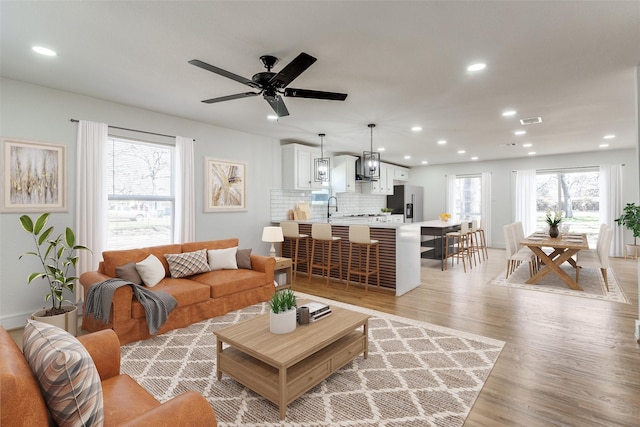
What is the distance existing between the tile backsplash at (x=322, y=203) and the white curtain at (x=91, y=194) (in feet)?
9.35

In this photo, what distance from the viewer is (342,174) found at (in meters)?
7.43

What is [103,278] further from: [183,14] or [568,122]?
[568,122]

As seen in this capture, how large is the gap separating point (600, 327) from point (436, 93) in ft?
10.2

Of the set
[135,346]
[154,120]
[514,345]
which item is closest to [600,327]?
[514,345]

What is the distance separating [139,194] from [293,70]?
126 inches

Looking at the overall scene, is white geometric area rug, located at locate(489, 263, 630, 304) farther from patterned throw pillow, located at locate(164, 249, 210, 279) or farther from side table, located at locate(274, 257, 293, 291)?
patterned throw pillow, located at locate(164, 249, 210, 279)

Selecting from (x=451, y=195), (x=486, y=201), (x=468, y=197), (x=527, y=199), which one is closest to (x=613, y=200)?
(x=527, y=199)

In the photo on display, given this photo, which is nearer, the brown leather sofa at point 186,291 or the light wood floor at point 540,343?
the light wood floor at point 540,343

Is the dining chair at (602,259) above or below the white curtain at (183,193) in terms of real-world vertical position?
below

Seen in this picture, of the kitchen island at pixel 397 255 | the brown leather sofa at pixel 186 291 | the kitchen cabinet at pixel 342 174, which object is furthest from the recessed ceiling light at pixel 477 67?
the kitchen cabinet at pixel 342 174

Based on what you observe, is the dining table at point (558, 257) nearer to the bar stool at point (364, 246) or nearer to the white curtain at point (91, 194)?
the bar stool at point (364, 246)

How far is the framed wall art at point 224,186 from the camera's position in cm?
511

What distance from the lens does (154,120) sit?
4.52 metres

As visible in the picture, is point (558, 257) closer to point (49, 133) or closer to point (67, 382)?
point (67, 382)
